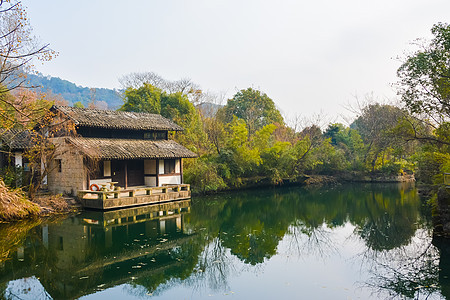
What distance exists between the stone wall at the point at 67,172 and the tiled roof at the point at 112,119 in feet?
4.66

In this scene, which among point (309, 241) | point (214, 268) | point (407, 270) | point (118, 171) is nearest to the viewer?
point (407, 270)

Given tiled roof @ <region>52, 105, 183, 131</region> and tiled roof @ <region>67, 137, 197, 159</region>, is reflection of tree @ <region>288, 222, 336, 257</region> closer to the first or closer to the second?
tiled roof @ <region>67, 137, 197, 159</region>

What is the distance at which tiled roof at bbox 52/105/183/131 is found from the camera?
19.0 meters

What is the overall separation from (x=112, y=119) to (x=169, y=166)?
4138 mm

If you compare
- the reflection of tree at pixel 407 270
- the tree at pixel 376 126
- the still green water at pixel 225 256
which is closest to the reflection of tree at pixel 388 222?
the still green water at pixel 225 256

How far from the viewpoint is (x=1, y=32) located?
Result: 34.8ft

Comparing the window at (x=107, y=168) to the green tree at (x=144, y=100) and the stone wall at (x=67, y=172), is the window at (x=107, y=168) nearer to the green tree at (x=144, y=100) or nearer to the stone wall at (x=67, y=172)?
the stone wall at (x=67, y=172)

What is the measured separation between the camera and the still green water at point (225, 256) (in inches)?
298

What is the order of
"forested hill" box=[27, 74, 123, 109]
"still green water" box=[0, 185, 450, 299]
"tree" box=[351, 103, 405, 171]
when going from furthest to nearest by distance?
1. "forested hill" box=[27, 74, 123, 109]
2. "tree" box=[351, 103, 405, 171]
3. "still green water" box=[0, 185, 450, 299]

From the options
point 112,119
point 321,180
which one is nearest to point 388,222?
point 112,119

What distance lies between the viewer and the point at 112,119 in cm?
2083

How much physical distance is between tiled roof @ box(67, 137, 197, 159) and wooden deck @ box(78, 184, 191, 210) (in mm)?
1673

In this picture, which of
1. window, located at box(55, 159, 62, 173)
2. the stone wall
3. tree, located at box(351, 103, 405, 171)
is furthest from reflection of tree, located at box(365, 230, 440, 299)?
tree, located at box(351, 103, 405, 171)

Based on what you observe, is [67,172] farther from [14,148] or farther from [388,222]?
[388,222]
